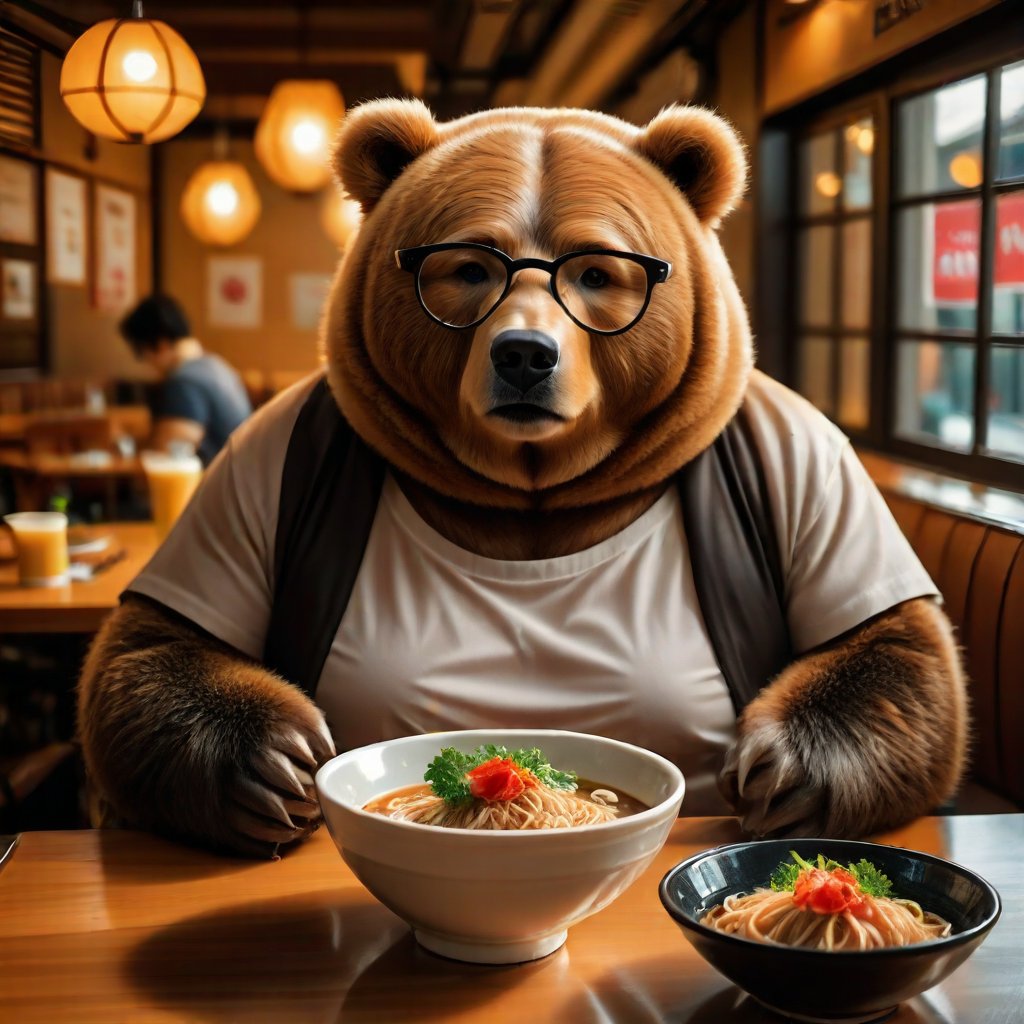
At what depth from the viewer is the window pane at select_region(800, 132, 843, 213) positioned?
13.6 ft

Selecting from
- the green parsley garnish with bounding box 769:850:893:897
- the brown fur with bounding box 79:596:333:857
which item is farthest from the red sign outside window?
the green parsley garnish with bounding box 769:850:893:897

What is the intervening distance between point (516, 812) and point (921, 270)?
10.3 feet

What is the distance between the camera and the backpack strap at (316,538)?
1.40 metres

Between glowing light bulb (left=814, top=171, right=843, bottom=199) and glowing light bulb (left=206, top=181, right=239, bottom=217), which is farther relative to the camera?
glowing light bulb (left=206, top=181, right=239, bottom=217)

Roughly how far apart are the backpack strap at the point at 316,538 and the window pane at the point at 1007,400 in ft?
7.05

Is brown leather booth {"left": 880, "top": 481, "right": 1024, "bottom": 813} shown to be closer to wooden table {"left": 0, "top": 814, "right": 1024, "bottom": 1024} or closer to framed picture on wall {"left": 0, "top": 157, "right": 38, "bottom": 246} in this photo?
wooden table {"left": 0, "top": 814, "right": 1024, "bottom": 1024}

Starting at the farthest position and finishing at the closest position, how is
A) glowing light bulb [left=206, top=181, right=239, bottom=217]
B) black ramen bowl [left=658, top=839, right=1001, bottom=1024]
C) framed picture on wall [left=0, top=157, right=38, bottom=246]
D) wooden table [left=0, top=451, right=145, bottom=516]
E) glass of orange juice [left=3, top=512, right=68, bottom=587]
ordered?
glowing light bulb [left=206, top=181, right=239, bottom=217], wooden table [left=0, top=451, right=145, bottom=516], glass of orange juice [left=3, top=512, right=68, bottom=587], framed picture on wall [left=0, top=157, right=38, bottom=246], black ramen bowl [left=658, top=839, right=1001, bottom=1024]

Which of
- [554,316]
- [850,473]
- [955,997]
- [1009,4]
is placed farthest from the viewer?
[1009,4]

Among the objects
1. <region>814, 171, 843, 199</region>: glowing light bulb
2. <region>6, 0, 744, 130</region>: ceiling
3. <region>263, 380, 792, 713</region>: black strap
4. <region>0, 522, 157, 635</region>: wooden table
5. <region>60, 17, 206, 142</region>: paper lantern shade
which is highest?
<region>6, 0, 744, 130</region>: ceiling

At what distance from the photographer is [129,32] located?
1683 millimetres

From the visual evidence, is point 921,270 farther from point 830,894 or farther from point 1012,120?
point 830,894

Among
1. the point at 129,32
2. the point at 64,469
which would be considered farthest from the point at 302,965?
the point at 64,469

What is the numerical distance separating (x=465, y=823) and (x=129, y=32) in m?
1.25

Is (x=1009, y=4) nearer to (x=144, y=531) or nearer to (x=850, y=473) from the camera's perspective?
(x=850, y=473)
